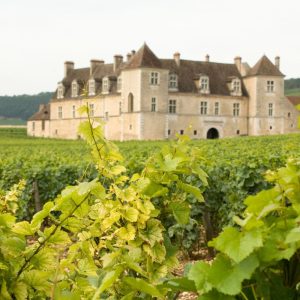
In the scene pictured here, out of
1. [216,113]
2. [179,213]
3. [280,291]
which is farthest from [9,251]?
[216,113]

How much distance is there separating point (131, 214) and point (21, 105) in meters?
165

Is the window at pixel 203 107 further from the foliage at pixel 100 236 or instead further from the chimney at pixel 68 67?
the foliage at pixel 100 236

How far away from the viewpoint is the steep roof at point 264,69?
5950 centimetres

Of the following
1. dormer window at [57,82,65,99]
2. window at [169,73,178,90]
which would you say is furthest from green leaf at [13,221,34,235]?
dormer window at [57,82,65,99]

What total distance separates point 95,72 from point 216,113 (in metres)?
14.6

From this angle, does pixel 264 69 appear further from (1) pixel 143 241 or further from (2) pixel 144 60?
(1) pixel 143 241

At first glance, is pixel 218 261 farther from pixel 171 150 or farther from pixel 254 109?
pixel 254 109

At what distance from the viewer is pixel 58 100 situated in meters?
66.8

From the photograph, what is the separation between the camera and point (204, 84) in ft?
193

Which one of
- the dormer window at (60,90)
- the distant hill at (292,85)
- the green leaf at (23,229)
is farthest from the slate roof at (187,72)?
the distant hill at (292,85)

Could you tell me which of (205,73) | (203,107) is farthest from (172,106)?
(205,73)

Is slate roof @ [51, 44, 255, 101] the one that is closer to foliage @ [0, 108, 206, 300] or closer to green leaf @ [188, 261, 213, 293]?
foliage @ [0, 108, 206, 300]

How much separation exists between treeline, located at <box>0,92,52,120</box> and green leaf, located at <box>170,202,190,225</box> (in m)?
159

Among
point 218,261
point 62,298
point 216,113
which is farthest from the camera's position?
point 216,113
